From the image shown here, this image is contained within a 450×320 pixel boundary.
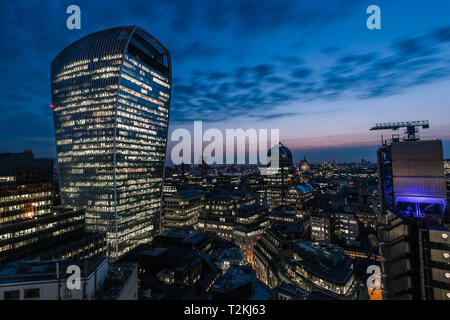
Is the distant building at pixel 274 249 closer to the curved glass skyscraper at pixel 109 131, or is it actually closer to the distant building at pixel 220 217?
the distant building at pixel 220 217

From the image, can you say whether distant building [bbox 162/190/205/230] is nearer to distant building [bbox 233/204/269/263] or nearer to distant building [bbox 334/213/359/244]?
distant building [bbox 233/204/269/263]

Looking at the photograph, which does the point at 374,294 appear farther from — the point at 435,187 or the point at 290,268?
the point at 435,187

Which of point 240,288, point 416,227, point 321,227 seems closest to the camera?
point 416,227

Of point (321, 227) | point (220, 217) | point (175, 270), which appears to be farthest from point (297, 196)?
point (175, 270)

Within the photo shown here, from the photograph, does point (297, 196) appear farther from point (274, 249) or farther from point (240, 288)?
point (240, 288)

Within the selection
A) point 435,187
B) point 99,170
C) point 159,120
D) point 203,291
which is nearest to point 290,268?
point 203,291

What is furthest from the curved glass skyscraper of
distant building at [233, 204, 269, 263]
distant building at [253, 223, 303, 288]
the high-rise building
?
the high-rise building
